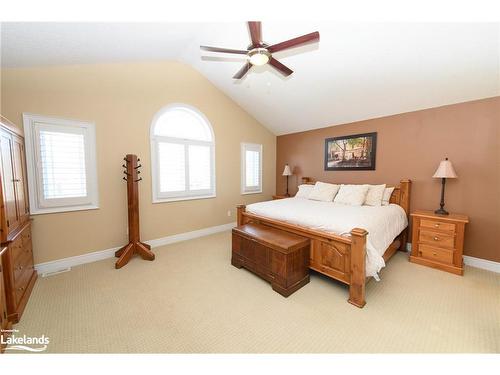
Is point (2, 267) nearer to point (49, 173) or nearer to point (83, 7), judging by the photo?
point (49, 173)

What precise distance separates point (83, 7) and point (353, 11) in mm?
2191

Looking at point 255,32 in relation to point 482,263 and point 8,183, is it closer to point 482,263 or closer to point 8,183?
point 8,183

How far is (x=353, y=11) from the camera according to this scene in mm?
1728

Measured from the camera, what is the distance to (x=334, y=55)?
8.57ft

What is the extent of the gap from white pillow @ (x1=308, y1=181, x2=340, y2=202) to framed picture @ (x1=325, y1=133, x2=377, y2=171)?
563mm

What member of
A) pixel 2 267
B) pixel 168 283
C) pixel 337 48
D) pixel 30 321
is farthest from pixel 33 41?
pixel 337 48

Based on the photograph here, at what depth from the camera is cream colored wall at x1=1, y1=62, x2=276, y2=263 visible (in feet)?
8.09

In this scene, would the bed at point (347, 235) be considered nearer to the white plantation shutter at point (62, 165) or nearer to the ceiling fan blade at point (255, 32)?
the ceiling fan blade at point (255, 32)

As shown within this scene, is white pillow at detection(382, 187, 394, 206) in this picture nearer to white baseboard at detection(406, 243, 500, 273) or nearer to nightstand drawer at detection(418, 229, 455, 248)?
nightstand drawer at detection(418, 229, 455, 248)

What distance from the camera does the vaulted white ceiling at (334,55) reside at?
1.99 meters

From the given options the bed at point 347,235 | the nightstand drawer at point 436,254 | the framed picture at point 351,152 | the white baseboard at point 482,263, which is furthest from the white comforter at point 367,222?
the framed picture at point 351,152

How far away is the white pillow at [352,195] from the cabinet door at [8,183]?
4.04 m

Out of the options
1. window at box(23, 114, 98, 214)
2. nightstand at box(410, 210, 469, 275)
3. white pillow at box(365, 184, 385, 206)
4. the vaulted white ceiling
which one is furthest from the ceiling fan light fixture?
nightstand at box(410, 210, 469, 275)
